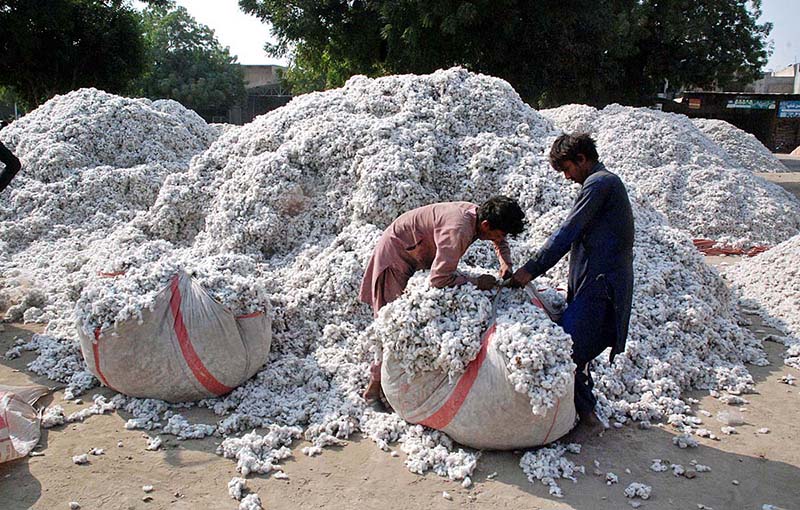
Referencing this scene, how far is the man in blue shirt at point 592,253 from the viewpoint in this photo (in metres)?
3.16

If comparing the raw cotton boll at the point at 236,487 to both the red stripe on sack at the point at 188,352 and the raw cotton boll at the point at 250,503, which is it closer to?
the raw cotton boll at the point at 250,503

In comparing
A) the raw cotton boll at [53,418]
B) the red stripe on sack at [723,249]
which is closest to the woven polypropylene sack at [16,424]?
the raw cotton boll at [53,418]

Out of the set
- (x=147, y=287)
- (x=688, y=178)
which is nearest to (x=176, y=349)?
(x=147, y=287)

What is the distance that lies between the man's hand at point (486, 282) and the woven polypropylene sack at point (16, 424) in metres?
2.37

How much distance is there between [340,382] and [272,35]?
13.3m

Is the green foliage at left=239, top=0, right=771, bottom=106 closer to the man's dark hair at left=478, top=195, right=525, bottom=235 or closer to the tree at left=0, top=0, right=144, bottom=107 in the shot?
the tree at left=0, top=0, right=144, bottom=107

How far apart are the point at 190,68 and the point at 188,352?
129 feet

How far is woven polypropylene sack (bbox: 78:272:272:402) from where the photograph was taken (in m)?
3.54

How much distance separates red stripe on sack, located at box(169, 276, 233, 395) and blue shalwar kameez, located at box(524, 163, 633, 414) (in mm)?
1864

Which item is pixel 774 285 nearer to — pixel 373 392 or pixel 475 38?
pixel 373 392

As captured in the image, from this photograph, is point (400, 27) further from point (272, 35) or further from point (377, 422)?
point (377, 422)

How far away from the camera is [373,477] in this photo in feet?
10.2

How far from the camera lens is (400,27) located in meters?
13.7

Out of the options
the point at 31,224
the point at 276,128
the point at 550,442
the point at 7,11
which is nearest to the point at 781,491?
the point at 550,442
